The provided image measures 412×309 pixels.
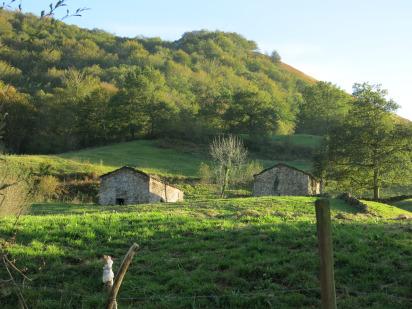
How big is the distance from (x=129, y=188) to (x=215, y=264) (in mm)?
36068

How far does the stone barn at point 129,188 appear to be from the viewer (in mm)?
47438

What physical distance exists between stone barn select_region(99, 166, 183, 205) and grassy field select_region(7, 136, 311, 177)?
11690 mm

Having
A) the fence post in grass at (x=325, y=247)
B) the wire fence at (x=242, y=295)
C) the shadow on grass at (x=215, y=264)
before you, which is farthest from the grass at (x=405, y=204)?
the fence post in grass at (x=325, y=247)

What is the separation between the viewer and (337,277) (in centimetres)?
1158

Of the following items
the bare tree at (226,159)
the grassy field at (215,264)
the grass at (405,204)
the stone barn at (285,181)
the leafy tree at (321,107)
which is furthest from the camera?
the leafy tree at (321,107)

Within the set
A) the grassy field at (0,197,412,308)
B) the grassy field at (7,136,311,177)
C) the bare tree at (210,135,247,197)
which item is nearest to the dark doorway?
the bare tree at (210,135,247,197)

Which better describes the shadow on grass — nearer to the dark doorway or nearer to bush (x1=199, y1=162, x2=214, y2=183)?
the dark doorway

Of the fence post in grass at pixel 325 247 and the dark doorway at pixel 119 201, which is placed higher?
the fence post in grass at pixel 325 247

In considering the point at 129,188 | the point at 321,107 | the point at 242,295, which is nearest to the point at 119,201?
the point at 129,188

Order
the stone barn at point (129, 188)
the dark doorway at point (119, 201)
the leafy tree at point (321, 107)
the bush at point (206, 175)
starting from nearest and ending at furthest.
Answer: the stone barn at point (129, 188) < the dark doorway at point (119, 201) < the bush at point (206, 175) < the leafy tree at point (321, 107)

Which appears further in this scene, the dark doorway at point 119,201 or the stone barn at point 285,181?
the stone barn at point 285,181

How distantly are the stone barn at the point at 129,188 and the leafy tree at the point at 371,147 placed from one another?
20.7 meters

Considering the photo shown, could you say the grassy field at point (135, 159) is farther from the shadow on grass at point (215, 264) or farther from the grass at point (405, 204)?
the shadow on grass at point (215, 264)

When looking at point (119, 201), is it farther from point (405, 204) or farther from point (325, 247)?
point (325, 247)
